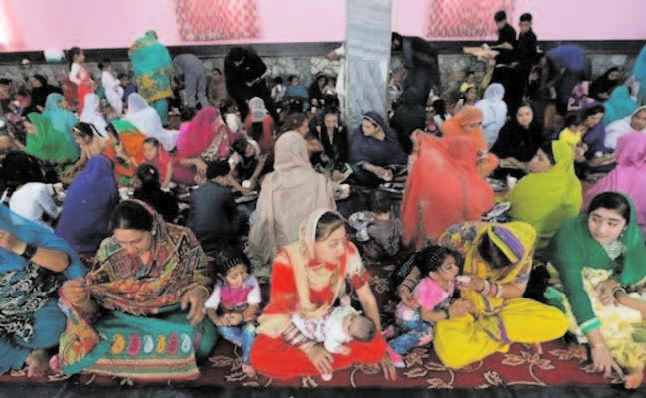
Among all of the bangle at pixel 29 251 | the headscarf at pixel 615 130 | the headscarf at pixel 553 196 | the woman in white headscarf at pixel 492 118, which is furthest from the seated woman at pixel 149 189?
the headscarf at pixel 615 130

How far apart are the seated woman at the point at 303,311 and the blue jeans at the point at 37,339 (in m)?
0.83

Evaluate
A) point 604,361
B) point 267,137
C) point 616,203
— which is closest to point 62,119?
point 267,137

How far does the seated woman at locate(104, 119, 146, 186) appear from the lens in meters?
3.13

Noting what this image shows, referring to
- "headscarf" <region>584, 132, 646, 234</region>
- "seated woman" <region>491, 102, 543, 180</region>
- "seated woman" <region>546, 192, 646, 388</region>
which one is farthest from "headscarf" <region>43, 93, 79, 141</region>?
"headscarf" <region>584, 132, 646, 234</region>

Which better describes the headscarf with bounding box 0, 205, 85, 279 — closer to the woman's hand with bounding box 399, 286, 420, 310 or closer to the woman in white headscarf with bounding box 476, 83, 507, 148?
the woman's hand with bounding box 399, 286, 420, 310

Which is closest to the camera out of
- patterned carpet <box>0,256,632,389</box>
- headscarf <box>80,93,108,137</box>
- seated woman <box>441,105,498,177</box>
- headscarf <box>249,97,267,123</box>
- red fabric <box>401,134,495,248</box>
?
patterned carpet <box>0,256,632,389</box>

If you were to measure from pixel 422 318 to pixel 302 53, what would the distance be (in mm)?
4094

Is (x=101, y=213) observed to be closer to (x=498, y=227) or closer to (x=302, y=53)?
(x=498, y=227)

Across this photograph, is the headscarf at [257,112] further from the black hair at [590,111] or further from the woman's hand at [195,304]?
the black hair at [590,111]

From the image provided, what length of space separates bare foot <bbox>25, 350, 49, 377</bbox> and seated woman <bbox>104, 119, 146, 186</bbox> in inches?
62.4

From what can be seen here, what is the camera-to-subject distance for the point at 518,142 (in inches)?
132

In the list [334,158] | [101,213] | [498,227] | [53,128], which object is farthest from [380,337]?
[53,128]

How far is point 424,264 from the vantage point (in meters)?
1.80

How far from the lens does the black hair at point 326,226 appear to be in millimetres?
1553
